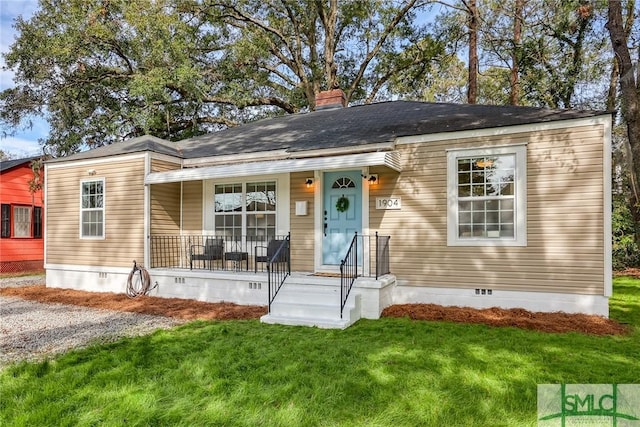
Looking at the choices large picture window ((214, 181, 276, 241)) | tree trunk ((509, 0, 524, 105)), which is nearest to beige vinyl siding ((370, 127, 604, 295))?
large picture window ((214, 181, 276, 241))

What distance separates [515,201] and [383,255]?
2.49 m

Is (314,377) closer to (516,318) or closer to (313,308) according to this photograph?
(313,308)

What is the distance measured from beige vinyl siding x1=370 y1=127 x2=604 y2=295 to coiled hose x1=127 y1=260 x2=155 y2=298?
550 cm

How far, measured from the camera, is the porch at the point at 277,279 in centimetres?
637

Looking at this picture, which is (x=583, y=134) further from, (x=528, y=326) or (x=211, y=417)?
(x=211, y=417)

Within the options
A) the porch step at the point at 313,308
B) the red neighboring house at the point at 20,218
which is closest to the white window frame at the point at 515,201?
the porch step at the point at 313,308

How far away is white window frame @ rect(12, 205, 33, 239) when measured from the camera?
14.5 meters

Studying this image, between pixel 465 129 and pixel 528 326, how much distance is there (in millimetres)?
3456

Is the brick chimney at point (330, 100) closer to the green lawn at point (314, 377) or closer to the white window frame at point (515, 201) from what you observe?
the white window frame at point (515, 201)

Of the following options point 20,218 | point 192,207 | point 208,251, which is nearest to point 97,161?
point 192,207

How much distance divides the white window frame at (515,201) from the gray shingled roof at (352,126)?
43 cm

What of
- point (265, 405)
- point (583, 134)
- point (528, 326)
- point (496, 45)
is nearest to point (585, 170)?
point (583, 134)

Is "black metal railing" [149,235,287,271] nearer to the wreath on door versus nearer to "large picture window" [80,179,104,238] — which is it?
the wreath on door

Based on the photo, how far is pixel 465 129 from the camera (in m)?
6.91
